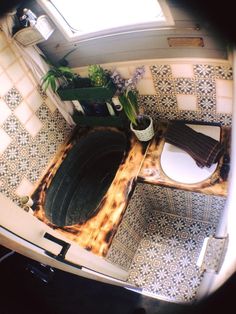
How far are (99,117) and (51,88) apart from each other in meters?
0.46

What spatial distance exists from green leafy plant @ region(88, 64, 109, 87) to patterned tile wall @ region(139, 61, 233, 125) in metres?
0.29

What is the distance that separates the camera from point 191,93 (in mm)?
1765

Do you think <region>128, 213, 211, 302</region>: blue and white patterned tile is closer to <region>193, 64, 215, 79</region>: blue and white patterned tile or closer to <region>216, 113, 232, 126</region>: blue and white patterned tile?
<region>216, 113, 232, 126</region>: blue and white patterned tile

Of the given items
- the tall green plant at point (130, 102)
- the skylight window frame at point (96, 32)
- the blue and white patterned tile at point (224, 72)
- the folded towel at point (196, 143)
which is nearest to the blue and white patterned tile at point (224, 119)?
the folded towel at point (196, 143)

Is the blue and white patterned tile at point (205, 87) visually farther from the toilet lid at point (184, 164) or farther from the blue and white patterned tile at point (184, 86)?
the toilet lid at point (184, 164)

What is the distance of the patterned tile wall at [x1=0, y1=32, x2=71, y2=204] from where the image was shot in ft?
6.33

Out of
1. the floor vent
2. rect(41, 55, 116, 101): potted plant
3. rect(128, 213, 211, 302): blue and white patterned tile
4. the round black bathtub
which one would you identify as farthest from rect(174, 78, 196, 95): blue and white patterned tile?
the floor vent

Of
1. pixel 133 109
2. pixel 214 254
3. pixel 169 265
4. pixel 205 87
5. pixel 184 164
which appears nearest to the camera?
pixel 214 254

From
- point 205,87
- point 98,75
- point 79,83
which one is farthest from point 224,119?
point 79,83

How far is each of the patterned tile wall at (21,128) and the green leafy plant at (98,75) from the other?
0.54 m

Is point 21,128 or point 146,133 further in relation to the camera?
point 21,128

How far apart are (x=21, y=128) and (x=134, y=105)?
35.8 inches

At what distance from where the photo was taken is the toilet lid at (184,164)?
1.70 meters

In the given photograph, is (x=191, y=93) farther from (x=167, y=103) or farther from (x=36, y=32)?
(x=36, y=32)
